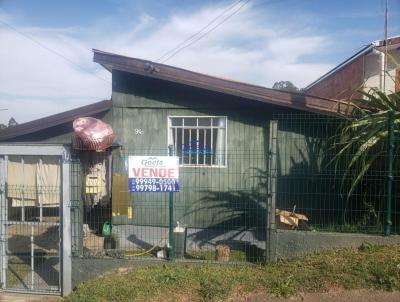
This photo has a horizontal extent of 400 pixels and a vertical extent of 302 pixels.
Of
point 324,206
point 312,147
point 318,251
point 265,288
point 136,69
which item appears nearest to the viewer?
point 265,288

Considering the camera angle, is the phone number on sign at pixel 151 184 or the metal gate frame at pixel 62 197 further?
the phone number on sign at pixel 151 184

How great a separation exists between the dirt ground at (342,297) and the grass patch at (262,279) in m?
0.08

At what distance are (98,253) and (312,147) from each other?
4462 mm

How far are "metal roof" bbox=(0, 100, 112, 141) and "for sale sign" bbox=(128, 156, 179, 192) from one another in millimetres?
3254

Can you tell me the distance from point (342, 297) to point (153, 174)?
3036mm

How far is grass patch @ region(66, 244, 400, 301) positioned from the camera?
17.8ft

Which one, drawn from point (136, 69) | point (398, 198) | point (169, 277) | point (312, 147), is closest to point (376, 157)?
point (398, 198)

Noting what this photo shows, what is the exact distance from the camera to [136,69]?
8.95 metres

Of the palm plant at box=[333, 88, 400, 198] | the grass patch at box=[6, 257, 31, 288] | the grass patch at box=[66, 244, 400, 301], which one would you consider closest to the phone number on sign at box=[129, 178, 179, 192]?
the grass patch at box=[66, 244, 400, 301]

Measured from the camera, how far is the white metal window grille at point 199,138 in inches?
359

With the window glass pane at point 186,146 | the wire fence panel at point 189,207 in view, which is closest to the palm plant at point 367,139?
the wire fence panel at point 189,207

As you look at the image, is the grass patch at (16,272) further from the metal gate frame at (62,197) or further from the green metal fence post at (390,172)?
the green metal fence post at (390,172)

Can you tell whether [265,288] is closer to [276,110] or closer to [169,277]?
[169,277]

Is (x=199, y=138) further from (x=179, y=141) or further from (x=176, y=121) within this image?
(x=176, y=121)
